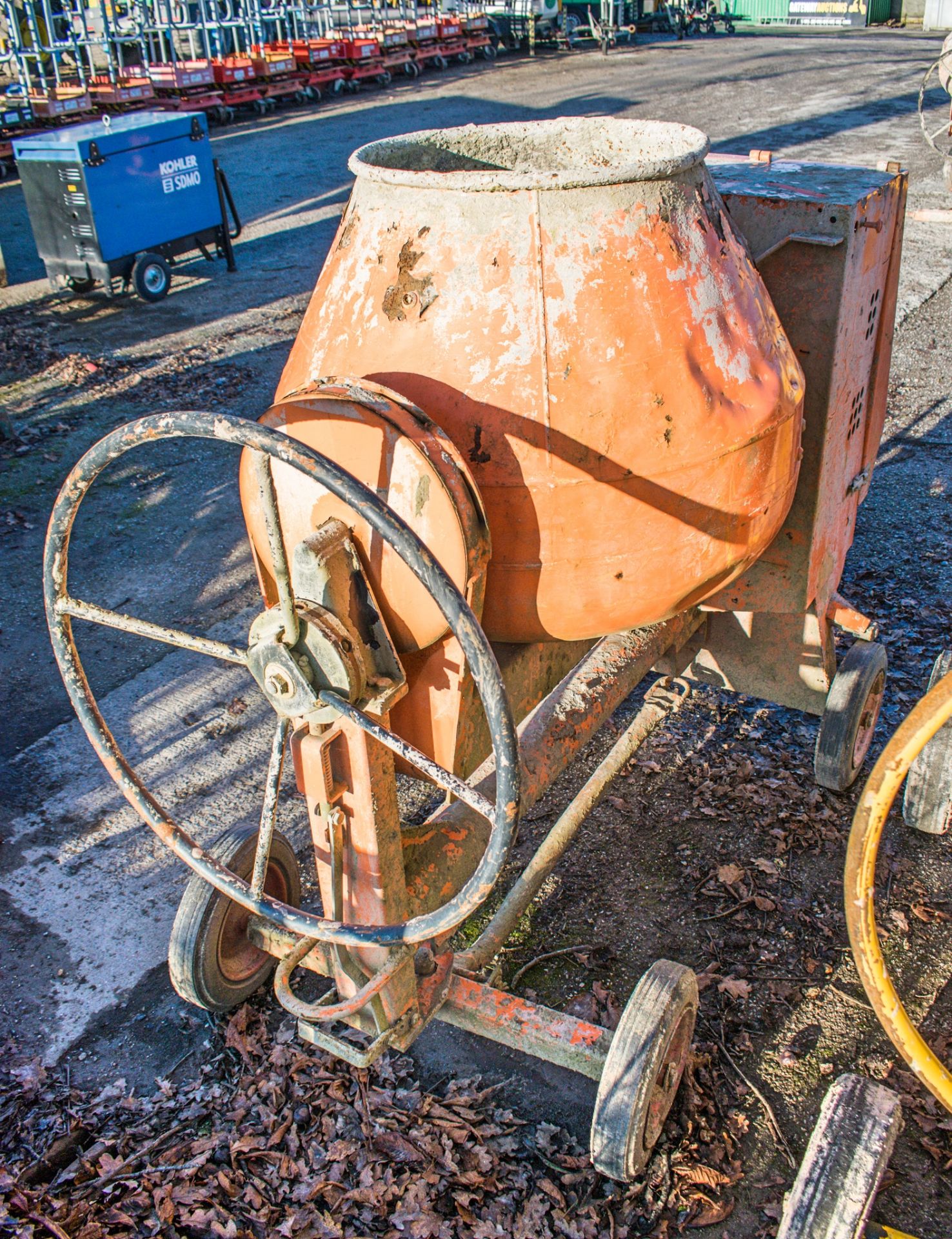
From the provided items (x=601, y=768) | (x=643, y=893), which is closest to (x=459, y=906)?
(x=601, y=768)

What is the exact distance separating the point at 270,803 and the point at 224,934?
3.06 feet

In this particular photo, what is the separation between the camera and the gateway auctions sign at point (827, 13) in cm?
2948

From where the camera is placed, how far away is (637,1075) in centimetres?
229

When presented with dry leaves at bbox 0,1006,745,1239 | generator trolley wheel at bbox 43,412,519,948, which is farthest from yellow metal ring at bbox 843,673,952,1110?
dry leaves at bbox 0,1006,745,1239

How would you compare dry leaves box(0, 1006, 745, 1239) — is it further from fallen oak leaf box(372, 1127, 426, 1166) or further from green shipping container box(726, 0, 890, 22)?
green shipping container box(726, 0, 890, 22)

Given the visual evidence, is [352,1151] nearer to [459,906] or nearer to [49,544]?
[459,906]

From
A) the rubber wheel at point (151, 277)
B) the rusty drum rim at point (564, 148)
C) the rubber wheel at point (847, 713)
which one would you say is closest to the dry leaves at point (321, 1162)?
the rubber wheel at point (847, 713)

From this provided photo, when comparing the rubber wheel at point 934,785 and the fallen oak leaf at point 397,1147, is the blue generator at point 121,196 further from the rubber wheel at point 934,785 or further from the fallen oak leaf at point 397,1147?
the fallen oak leaf at point 397,1147

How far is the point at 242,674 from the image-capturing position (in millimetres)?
4602

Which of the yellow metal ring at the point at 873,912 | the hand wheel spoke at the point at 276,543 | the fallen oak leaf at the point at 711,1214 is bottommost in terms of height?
the fallen oak leaf at the point at 711,1214

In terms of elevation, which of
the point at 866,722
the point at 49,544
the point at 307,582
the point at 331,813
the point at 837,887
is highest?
the point at 49,544

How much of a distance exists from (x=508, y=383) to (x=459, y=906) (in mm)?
1067

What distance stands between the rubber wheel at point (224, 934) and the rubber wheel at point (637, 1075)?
1.08 m

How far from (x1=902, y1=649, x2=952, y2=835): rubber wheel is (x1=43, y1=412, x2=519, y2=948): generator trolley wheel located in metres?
2.07
